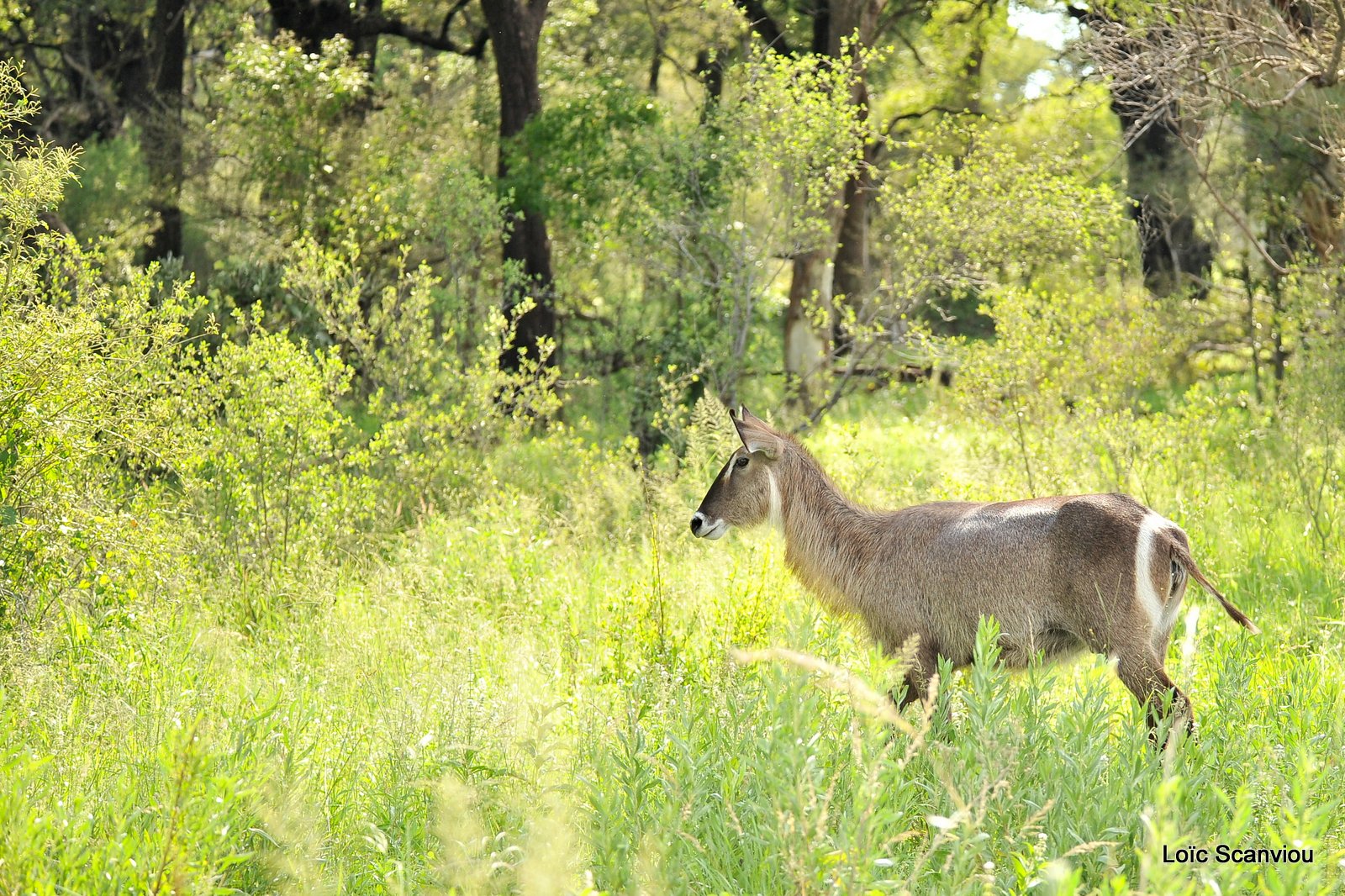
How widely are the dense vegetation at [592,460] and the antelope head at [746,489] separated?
49 centimetres

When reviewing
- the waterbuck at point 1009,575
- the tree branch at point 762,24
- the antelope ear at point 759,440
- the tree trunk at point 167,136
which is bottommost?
the waterbuck at point 1009,575

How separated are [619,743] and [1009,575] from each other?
168 centimetres

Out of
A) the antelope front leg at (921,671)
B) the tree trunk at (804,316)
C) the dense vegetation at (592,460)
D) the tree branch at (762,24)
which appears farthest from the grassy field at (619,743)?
the tree branch at (762,24)

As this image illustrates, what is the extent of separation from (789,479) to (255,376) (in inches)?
146

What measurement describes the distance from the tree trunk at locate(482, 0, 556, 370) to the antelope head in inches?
341

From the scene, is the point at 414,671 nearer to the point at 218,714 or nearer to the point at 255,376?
the point at 218,714

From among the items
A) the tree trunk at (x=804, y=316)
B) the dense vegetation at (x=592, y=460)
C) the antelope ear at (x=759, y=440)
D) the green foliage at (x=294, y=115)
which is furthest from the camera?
the tree trunk at (x=804, y=316)

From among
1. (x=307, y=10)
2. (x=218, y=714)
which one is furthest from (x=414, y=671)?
(x=307, y=10)

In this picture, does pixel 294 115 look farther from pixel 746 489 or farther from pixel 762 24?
pixel 746 489

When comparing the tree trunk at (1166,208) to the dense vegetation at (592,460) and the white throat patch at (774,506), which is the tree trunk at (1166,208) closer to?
the dense vegetation at (592,460)

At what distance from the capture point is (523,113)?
14820mm

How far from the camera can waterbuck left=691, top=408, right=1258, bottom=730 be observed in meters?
4.81

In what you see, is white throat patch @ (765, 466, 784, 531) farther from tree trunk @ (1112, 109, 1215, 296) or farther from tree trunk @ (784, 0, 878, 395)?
tree trunk @ (1112, 109, 1215, 296)

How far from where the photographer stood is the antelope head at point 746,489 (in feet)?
19.5
